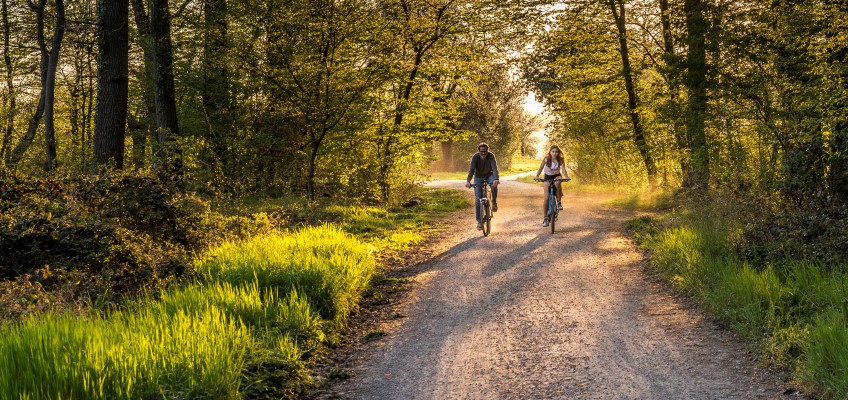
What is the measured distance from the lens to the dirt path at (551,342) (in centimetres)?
529

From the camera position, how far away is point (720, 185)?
11.7 meters

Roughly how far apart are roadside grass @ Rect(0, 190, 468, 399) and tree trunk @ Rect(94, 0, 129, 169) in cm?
630

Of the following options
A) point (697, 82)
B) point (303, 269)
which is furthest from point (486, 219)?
point (303, 269)

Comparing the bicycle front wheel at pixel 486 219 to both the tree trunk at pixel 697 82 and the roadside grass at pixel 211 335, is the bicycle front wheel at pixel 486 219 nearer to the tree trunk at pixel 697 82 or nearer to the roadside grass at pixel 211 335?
the tree trunk at pixel 697 82

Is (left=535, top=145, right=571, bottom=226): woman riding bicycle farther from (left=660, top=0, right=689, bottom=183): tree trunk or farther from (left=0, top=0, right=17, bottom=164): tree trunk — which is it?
(left=0, top=0, right=17, bottom=164): tree trunk

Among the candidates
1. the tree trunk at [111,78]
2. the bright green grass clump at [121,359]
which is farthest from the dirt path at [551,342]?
the tree trunk at [111,78]

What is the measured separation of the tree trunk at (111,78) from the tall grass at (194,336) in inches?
280

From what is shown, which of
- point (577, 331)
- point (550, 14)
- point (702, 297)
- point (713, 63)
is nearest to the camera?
point (577, 331)

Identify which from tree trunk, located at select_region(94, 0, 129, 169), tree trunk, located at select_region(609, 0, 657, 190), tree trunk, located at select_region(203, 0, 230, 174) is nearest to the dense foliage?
tree trunk, located at select_region(94, 0, 129, 169)

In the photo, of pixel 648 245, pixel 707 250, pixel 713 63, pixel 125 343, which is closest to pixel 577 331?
pixel 707 250

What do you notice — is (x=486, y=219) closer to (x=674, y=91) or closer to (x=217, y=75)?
(x=674, y=91)

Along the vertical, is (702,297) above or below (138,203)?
below

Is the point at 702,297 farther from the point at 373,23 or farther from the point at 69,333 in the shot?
the point at 373,23

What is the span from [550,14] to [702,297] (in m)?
18.7
